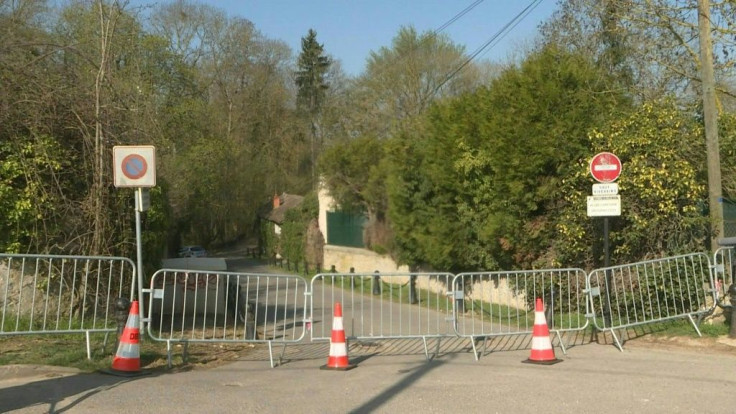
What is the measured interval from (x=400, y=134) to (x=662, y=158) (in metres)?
11.6

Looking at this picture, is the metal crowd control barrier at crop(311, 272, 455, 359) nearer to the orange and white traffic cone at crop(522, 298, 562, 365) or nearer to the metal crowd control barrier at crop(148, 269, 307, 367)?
the metal crowd control barrier at crop(148, 269, 307, 367)

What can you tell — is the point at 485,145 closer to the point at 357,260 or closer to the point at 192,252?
the point at 357,260

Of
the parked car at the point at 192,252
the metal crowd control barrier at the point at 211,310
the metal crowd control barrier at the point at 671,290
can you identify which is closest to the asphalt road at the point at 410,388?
the metal crowd control barrier at the point at 211,310

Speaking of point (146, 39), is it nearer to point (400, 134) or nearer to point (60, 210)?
point (400, 134)

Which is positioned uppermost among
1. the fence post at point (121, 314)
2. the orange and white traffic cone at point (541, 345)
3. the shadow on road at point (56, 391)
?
the fence post at point (121, 314)

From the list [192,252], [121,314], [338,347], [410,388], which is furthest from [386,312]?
[192,252]

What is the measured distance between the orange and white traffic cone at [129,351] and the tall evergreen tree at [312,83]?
156 feet

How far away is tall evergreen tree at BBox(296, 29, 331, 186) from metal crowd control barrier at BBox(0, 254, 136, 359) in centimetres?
4562

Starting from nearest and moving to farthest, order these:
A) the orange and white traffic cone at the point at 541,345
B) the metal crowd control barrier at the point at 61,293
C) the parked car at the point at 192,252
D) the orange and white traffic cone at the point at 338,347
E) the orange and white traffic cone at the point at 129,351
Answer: the orange and white traffic cone at the point at 129,351, the orange and white traffic cone at the point at 338,347, the orange and white traffic cone at the point at 541,345, the metal crowd control barrier at the point at 61,293, the parked car at the point at 192,252

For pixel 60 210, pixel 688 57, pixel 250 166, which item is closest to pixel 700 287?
pixel 688 57

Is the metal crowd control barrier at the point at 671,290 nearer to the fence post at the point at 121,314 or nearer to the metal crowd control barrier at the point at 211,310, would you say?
the metal crowd control barrier at the point at 211,310

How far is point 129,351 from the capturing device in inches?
362

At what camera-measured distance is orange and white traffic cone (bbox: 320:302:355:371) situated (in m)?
9.84

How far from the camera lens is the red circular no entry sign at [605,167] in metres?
12.2
